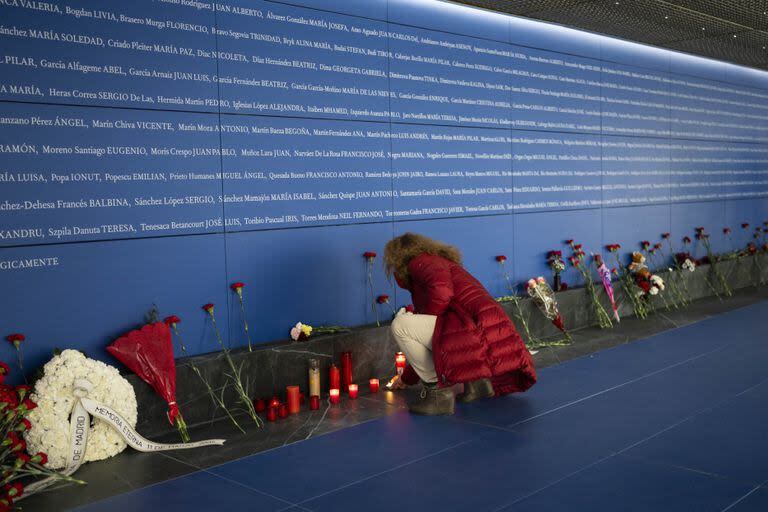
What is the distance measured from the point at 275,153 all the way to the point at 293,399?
1.68m

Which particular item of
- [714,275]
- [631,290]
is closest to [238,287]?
[631,290]

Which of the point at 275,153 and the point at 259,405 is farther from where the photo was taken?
the point at 275,153

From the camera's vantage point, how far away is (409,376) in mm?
5172

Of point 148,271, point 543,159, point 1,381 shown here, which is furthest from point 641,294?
point 1,381

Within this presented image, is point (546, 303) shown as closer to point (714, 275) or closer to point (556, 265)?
point (556, 265)

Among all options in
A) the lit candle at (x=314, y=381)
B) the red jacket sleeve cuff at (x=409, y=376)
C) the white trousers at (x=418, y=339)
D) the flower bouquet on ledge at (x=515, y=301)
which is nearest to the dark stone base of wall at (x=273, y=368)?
the flower bouquet on ledge at (x=515, y=301)

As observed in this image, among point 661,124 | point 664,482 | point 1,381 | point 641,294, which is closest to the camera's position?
point 664,482

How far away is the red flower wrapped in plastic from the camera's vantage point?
14.1 ft

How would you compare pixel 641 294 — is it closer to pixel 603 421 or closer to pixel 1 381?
pixel 603 421

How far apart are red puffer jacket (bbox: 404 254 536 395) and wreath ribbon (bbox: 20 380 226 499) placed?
5.67 ft

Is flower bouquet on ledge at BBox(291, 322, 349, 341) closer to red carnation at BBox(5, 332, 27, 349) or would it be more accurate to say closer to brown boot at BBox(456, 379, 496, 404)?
brown boot at BBox(456, 379, 496, 404)

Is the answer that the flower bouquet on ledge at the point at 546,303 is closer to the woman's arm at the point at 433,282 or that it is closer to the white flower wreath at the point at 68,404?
the woman's arm at the point at 433,282

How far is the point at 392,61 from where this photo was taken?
236 inches

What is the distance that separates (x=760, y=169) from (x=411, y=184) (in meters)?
7.34
